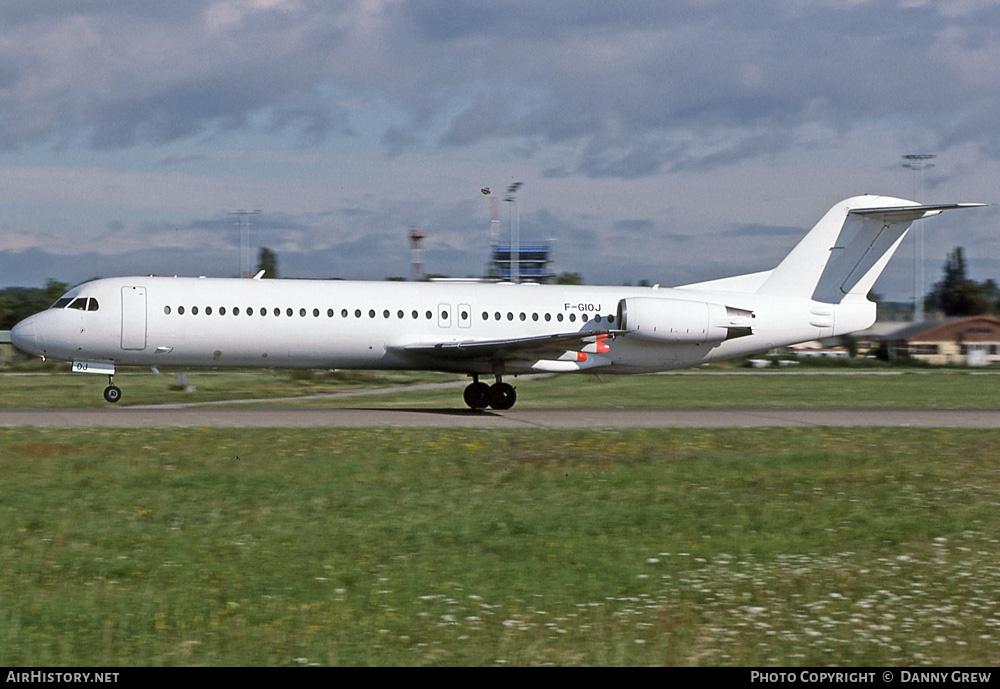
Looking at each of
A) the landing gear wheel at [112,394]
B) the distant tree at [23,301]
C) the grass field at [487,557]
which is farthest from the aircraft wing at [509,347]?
the distant tree at [23,301]

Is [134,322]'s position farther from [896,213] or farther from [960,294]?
[960,294]

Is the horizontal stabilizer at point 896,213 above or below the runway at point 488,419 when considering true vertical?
above

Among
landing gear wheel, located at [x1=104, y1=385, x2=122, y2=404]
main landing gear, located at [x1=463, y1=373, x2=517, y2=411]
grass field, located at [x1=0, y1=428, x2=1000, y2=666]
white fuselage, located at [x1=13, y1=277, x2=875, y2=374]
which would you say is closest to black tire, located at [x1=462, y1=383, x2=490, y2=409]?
main landing gear, located at [x1=463, y1=373, x2=517, y2=411]

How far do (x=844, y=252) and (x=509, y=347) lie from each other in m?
10.1

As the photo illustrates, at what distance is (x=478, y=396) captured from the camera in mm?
28141

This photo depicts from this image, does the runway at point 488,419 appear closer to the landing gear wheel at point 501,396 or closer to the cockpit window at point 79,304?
the landing gear wheel at point 501,396

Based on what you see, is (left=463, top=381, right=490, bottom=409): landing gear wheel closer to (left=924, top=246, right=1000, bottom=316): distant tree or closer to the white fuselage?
the white fuselage

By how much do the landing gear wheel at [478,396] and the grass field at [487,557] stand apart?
10.8 meters

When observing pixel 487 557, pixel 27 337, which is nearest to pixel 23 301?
pixel 27 337

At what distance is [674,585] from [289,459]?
8.10 metres

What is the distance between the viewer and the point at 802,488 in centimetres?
1433

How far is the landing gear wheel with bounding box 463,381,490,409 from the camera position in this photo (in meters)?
28.2

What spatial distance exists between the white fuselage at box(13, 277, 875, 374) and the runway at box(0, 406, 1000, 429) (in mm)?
1674

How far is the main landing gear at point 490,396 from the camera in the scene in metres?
28.2
